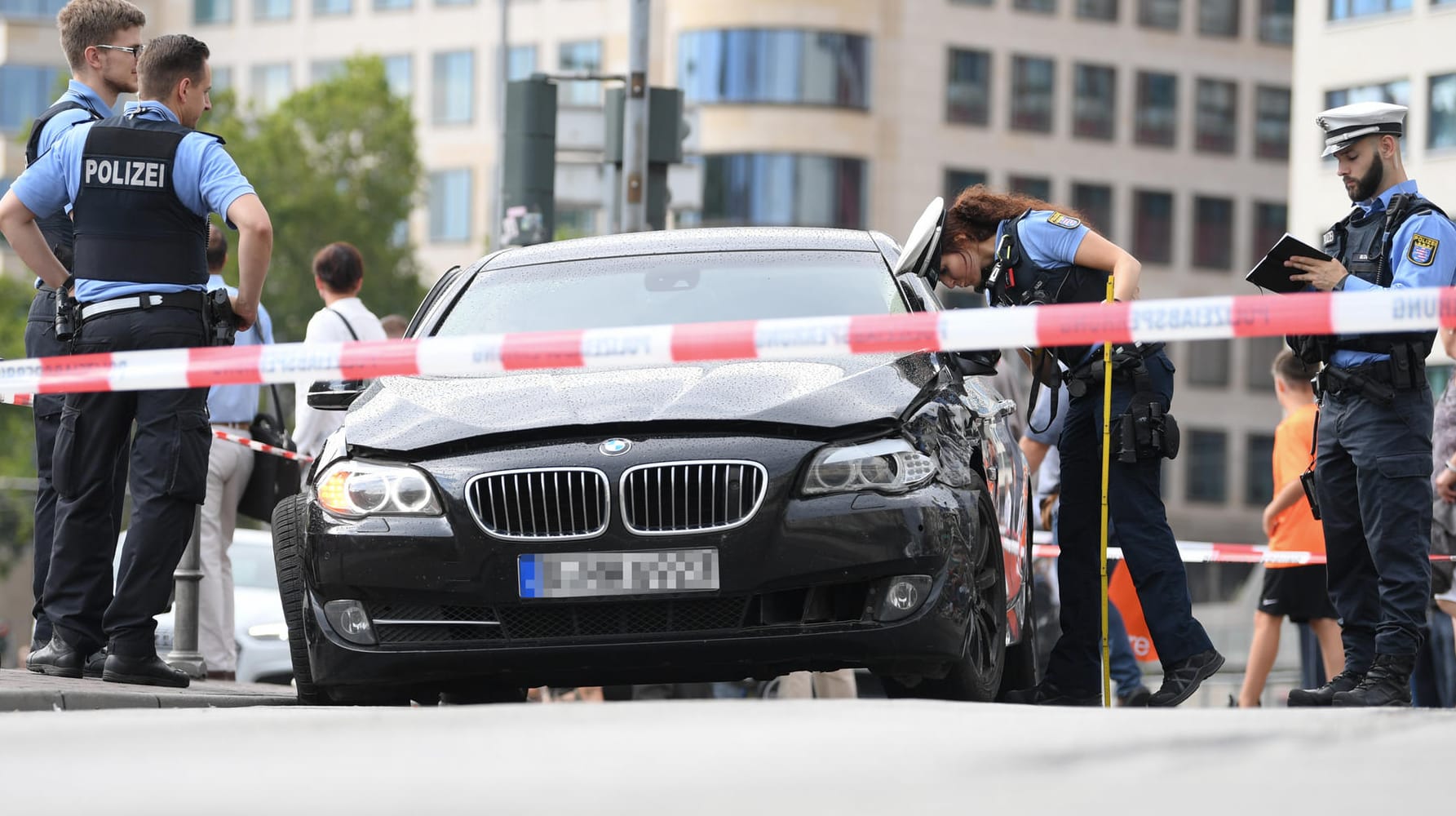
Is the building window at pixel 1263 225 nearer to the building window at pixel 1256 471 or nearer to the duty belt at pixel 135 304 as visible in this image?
the building window at pixel 1256 471

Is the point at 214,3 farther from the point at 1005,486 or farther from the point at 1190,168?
the point at 1005,486

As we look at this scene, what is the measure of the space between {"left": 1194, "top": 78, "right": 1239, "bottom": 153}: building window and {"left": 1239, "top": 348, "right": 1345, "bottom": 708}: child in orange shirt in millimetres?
55386

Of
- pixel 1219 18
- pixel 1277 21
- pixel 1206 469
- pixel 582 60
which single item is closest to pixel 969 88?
pixel 1219 18

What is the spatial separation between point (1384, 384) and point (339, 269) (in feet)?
Answer: 17.7

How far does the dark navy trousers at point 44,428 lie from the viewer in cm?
863

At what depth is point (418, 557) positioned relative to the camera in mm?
6480

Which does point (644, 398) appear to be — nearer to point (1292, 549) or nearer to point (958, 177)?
point (1292, 549)

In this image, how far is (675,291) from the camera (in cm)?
786

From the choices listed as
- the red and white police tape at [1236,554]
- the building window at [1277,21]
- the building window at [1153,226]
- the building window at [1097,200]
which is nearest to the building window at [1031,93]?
the building window at [1097,200]

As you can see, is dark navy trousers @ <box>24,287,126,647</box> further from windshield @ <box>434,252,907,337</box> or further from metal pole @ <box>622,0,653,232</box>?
metal pole @ <box>622,0,653,232</box>

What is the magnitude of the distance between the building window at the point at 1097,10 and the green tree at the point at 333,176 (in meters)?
18.4

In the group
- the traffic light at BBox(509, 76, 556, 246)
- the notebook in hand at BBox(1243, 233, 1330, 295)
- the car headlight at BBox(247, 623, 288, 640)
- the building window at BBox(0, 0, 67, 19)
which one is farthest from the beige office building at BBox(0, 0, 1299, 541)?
the notebook in hand at BBox(1243, 233, 1330, 295)

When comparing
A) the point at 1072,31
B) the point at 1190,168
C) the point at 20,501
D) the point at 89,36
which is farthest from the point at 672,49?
the point at 89,36

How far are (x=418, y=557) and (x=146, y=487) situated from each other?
1.73 meters
